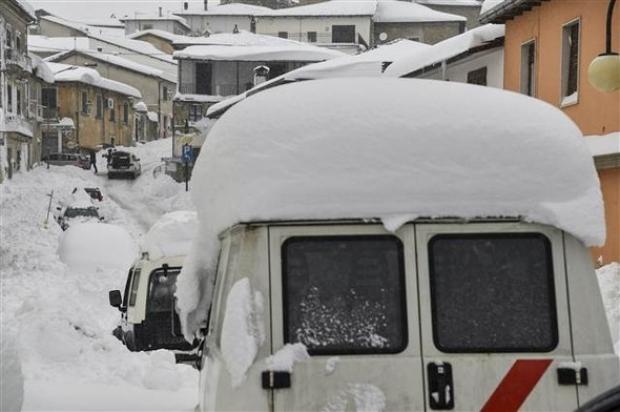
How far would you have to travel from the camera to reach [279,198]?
443 cm

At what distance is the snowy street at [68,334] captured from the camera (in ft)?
36.2

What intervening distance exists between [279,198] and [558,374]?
4.86 feet

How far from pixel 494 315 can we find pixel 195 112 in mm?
55272

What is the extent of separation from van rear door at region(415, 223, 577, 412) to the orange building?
12.6m

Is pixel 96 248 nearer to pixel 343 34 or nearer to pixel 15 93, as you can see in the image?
pixel 15 93

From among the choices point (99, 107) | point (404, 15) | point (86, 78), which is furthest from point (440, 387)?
point (404, 15)

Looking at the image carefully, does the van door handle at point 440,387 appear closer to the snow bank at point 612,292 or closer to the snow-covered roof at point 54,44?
the snow bank at point 612,292

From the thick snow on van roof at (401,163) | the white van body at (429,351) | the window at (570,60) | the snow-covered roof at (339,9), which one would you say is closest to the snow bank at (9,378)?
the white van body at (429,351)

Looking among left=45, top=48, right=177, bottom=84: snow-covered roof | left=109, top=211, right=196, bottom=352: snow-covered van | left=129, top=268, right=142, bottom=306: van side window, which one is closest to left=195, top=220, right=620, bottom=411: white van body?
left=109, top=211, right=196, bottom=352: snow-covered van

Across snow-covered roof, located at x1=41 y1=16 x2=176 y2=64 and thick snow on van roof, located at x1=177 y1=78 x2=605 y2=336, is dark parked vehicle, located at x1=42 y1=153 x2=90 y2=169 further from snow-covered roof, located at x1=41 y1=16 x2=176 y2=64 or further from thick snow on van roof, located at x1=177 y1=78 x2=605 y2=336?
thick snow on van roof, located at x1=177 y1=78 x2=605 y2=336

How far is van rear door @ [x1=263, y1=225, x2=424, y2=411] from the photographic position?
14.4 feet

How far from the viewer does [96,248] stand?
2741cm

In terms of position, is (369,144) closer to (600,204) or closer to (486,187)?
(486,187)

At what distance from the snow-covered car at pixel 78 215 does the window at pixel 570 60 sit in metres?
22.5
